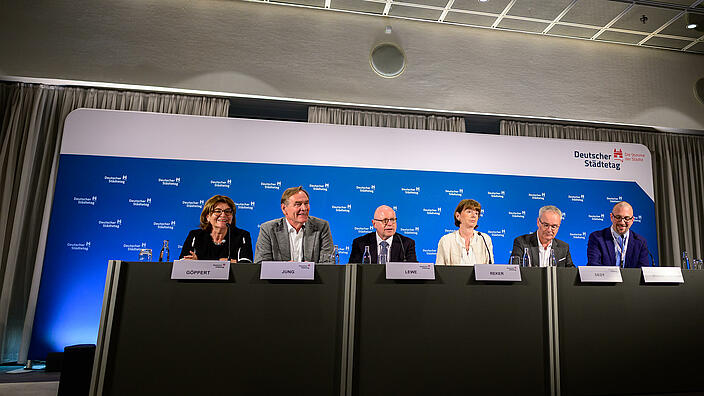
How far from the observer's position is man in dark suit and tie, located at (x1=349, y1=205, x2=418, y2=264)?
3.88 meters

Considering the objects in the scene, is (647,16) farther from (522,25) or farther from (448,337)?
(448,337)

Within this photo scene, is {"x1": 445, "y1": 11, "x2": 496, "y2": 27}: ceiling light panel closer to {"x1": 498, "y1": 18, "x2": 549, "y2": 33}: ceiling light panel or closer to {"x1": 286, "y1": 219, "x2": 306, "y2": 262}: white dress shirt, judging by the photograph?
{"x1": 498, "y1": 18, "x2": 549, "y2": 33}: ceiling light panel

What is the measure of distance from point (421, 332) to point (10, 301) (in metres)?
4.11

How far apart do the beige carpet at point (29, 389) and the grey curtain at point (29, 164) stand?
88 centimetres

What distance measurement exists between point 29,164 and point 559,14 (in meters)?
5.74

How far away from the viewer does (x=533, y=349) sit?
1852 millimetres

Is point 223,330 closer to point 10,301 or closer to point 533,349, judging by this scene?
point 533,349

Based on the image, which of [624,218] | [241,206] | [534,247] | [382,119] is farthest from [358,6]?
[624,218]

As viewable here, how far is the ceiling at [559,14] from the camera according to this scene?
4.62 meters

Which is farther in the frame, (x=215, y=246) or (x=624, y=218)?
(x=624, y=218)

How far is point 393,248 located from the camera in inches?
157

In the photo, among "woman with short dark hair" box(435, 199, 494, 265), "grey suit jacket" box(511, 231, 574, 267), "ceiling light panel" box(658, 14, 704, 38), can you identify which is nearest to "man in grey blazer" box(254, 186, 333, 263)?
"woman with short dark hair" box(435, 199, 494, 265)

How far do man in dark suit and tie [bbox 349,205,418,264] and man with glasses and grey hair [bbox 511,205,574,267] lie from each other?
1.12m

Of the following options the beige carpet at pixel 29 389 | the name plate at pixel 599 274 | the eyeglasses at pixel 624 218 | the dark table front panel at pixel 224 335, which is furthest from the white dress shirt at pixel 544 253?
the beige carpet at pixel 29 389
